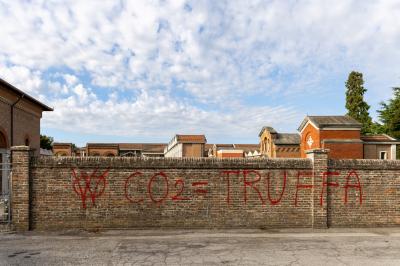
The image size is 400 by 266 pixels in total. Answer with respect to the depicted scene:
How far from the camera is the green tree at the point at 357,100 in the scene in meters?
47.5

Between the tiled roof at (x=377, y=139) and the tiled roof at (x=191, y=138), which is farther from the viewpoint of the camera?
the tiled roof at (x=191, y=138)

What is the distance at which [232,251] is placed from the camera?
331 inches

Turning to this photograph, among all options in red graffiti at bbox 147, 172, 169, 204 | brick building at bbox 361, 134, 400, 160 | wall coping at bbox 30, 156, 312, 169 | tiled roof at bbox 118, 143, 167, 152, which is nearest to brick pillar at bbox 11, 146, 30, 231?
wall coping at bbox 30, 156, 312, 169

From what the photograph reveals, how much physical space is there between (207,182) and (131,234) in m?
2.81

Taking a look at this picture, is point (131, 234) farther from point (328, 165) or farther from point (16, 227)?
point (328, 165)

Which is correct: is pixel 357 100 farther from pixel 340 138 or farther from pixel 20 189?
pixel 20 189

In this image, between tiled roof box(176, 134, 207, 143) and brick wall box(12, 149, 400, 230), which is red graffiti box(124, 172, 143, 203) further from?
tiled roof box(176, 134, 207, 143)

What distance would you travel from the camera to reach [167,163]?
35.9ft

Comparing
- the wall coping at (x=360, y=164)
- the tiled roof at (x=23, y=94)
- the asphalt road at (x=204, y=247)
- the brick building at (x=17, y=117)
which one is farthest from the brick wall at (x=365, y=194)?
the tiled roof at (x=23, y=94)

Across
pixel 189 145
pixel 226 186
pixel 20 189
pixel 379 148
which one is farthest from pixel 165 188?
pixel 189 145

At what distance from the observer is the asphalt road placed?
7.61 meters

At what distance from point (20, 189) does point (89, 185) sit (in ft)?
6.56

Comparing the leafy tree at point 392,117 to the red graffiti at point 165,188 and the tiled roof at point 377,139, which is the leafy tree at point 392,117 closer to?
the tiled roof at point 377,139

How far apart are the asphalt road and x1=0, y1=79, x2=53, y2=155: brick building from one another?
8.05 metres
